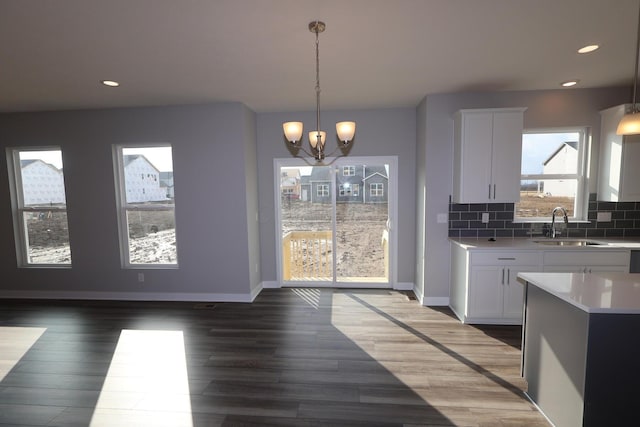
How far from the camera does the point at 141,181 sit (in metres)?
4.30

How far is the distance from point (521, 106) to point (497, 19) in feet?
6.68

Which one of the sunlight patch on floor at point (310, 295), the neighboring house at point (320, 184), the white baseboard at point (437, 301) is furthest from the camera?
the neighboring house at point (320, 184)

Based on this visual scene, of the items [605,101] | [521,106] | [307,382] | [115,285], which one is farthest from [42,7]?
[605,101]

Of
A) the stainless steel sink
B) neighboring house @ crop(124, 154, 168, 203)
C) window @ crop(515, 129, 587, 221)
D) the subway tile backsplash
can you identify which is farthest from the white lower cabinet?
neighboring house @ crop(124, 154, 168, 203)

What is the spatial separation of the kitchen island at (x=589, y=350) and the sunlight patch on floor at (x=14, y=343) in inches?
169

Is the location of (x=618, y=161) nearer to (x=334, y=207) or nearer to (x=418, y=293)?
(x=418, y=293)

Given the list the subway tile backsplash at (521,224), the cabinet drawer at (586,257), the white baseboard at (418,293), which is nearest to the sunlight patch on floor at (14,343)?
the white baseboard at (418,293)

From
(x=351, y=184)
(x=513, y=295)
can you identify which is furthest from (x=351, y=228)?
(x=513, y=295)

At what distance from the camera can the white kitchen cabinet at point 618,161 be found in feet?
10.9

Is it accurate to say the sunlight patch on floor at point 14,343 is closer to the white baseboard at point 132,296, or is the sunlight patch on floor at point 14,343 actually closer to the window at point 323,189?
the white baseboard at point 132,296

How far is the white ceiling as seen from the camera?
1.91 meters

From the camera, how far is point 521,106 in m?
3.65

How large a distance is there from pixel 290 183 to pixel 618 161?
404cm

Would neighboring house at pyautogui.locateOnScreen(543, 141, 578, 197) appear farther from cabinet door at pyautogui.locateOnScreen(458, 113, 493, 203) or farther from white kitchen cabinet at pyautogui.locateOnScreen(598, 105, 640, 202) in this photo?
cabinet door at pyautogui.locateOnScreen(458, 113, 493, 203)
